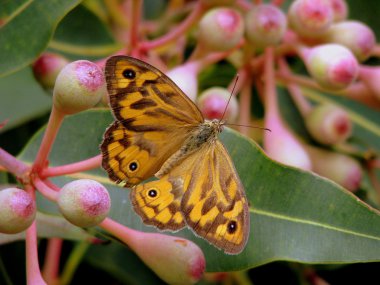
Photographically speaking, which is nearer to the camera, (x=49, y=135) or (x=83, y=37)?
(x=49, y=135)

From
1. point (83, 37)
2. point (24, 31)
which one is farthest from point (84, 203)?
A: point (83, 37)

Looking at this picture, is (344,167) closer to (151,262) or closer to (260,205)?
(260,205)

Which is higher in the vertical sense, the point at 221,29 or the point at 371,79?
the point at 221,29

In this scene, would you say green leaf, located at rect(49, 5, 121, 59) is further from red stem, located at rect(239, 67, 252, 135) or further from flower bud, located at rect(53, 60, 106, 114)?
flower bud, located at rect(53, 60, 106, 114)

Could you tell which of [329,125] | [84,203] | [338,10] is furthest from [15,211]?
[338,10]

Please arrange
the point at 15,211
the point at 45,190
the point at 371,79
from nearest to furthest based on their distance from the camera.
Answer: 1. the point at 15,211
2. the point at 45,190
3. the point at 371,79

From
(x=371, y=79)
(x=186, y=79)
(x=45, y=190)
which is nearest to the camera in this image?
(x=45, y=190)

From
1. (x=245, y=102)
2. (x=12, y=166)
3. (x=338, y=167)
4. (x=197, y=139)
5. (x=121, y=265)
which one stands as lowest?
(x=121, y=265)

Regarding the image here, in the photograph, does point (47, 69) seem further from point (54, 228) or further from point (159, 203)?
point (159, 203)
